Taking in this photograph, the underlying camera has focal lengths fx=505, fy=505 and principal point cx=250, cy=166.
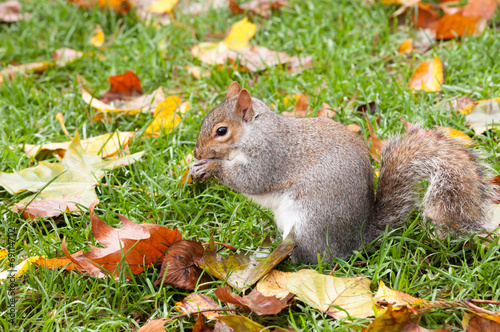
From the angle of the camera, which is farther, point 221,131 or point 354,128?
point 354,128

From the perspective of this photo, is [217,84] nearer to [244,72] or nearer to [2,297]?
[244,72]

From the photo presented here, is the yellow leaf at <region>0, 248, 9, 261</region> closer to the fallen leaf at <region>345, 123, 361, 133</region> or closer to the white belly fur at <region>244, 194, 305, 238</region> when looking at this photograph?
the white belly fur at <region>244, 194, 305, 238</region>

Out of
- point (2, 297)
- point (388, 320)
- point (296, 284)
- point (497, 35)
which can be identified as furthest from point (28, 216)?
point (497, 35)

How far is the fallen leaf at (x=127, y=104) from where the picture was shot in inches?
95.8

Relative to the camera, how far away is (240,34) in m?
2.99

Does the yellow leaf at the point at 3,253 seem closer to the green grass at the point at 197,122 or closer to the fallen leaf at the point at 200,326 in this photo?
the green grass at the point at 197,122

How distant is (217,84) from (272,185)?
3.53 ft

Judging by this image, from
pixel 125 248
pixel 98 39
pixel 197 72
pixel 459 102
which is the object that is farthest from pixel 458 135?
pixel 98 39

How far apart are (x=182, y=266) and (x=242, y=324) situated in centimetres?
33

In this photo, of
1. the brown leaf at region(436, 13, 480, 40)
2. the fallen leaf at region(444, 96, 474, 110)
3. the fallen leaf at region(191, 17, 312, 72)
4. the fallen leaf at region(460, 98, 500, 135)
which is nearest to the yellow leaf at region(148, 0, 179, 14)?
the fallen leaf at region(191, 17, 312, 72)

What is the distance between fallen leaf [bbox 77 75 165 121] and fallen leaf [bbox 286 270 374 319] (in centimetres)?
132

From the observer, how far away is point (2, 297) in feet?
4.95

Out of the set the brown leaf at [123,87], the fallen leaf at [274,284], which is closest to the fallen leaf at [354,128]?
the fallen leaf at [274,284]

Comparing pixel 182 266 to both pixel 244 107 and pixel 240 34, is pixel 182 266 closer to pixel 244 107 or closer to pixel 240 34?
pixel 244 107
